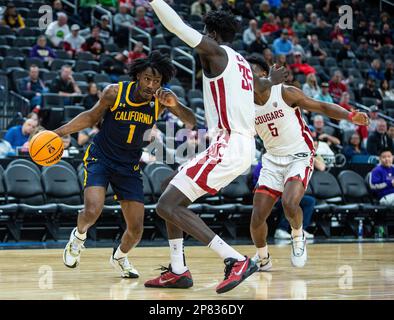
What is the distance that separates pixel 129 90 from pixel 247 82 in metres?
1.24

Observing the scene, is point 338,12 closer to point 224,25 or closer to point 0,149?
point 0,149

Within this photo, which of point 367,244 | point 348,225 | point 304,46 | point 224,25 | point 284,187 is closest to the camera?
point 224,25

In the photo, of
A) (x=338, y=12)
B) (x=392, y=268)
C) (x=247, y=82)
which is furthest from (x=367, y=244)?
(x=338, y=12)

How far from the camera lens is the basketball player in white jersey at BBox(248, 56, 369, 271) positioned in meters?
7.65

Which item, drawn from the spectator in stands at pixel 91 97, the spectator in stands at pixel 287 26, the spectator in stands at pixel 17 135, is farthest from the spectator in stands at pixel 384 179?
the spectator in stands at pixel 287 26

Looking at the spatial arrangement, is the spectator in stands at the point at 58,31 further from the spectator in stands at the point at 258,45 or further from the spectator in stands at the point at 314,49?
the spectator in stands at the point at 314,49

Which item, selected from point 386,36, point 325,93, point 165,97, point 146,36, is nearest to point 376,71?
point 386,36

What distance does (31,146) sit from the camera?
6.62 m

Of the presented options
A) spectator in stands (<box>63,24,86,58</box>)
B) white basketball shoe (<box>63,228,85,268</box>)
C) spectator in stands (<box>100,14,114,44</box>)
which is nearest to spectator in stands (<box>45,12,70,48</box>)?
spectator in stands (<box>63,24,86,58</box>)

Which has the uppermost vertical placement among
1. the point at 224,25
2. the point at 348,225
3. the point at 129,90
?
the point at 224,25

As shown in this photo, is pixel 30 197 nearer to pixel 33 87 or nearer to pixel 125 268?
pixel 33 87

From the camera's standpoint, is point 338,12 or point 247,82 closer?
point 247,82

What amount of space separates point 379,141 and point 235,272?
10.5 meters

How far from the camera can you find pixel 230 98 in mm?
5781
